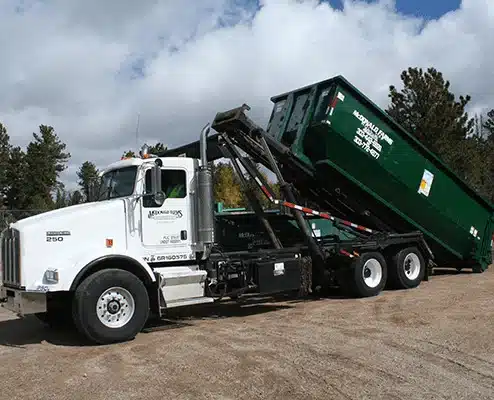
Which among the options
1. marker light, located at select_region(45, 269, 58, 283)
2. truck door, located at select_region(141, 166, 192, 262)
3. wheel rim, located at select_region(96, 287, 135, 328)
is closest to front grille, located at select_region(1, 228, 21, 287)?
marker light, located at select_region(45, 269, 58, 283)

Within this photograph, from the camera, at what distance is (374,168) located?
11836mm

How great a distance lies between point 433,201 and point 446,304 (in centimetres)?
314

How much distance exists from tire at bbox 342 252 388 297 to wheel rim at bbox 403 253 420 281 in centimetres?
82

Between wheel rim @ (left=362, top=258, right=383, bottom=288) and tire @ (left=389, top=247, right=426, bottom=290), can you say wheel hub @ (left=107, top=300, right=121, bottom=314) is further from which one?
tire @ (left=389, top=247, right=426, bottom=290)

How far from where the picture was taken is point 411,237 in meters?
12.9

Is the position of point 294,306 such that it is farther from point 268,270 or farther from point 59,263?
point 59,263

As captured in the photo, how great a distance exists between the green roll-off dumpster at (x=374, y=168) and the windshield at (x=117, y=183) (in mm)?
3407

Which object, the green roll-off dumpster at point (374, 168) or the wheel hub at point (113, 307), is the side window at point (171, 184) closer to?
the wheel hub at point (113, 307)

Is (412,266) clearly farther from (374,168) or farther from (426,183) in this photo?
(374,168)

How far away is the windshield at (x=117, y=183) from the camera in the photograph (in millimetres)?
9258

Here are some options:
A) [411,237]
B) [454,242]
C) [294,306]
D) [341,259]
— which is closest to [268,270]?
[294,306]

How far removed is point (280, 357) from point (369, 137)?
6034 mm

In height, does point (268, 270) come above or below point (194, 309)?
above

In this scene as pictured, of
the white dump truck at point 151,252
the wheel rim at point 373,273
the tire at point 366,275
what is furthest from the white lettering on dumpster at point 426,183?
the white dump truck at point 151,252
